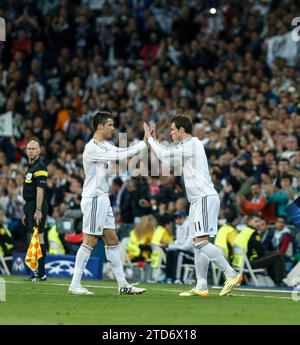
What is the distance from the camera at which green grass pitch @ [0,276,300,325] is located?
1232 centimetres

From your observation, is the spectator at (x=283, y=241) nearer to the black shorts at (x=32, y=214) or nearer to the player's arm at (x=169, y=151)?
the black shorts at (x=32, y=214)

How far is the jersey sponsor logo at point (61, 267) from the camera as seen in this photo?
22.4m

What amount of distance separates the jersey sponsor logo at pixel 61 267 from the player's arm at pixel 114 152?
24.0 feet

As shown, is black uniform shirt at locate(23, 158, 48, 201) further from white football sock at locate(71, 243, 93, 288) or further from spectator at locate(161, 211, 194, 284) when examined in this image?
spectator at locate(161, 211, 194, 284)

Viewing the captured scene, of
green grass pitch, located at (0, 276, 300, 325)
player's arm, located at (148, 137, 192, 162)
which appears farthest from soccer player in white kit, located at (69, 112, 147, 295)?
player's arm, located at (148, 137, 192, 162)

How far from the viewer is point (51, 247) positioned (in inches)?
939

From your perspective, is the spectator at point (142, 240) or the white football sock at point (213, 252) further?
the spectator at point (142, 240)

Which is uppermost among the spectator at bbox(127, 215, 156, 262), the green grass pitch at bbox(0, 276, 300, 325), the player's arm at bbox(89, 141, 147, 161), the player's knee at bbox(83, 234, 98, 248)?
the player's arm at bbox(89, 141, 147, 161)

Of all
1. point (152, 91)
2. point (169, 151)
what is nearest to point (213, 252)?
→ point (169, 151)

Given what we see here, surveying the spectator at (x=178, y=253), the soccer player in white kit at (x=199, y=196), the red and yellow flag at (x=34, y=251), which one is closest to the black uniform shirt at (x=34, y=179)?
the red and yellow flag at (x=34, y=251)

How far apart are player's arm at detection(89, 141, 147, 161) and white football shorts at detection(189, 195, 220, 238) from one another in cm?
113

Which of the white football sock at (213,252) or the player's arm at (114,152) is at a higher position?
the player's arm at (114,152)

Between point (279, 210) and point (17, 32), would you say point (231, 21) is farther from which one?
point (279, 210)

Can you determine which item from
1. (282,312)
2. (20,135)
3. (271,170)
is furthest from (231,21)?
(282,312)
